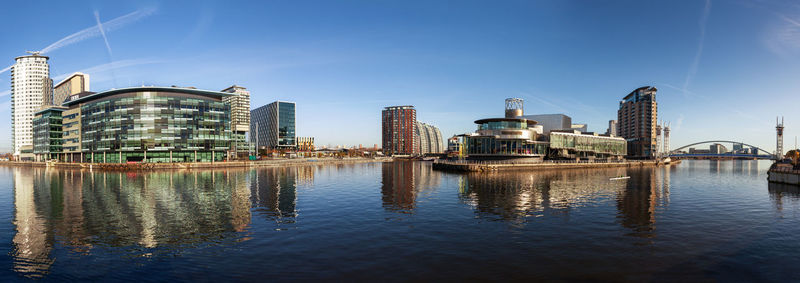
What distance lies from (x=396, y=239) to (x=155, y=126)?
133 meters

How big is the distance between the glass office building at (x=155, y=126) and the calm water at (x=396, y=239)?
289 feet

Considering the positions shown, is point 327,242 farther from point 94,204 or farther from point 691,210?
point 691,210

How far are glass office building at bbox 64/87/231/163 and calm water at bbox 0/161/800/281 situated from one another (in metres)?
88.0

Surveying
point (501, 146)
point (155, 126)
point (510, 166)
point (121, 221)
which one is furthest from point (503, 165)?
point (155, 126)

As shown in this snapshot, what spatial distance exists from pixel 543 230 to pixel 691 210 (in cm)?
2440

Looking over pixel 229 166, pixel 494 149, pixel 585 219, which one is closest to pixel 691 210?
pixel 585 219

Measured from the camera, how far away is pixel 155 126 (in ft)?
420

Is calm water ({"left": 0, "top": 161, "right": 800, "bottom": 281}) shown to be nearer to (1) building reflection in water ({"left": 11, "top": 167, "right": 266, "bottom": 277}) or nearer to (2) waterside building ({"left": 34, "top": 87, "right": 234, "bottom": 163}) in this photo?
(1) building reflection in water ({"left": 11, "top": 167, "right": 266, "bottom": 277})

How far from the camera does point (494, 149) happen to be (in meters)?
142

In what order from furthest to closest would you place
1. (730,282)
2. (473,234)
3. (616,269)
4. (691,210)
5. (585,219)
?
(691,210), (585,219), (473,234), (616,269), (730,282)

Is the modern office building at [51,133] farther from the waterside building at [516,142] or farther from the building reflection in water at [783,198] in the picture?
the building reflection in water at [783,198]

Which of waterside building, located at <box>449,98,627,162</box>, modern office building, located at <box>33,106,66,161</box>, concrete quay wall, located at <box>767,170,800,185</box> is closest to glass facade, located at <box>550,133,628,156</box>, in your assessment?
waterside building, located at <box>449,98,627,162</box>

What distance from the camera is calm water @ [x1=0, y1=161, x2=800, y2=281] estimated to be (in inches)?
805

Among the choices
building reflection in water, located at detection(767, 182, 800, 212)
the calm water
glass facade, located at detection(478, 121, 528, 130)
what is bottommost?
building reflection in water, located at detection(767, 182, 800, 212)
